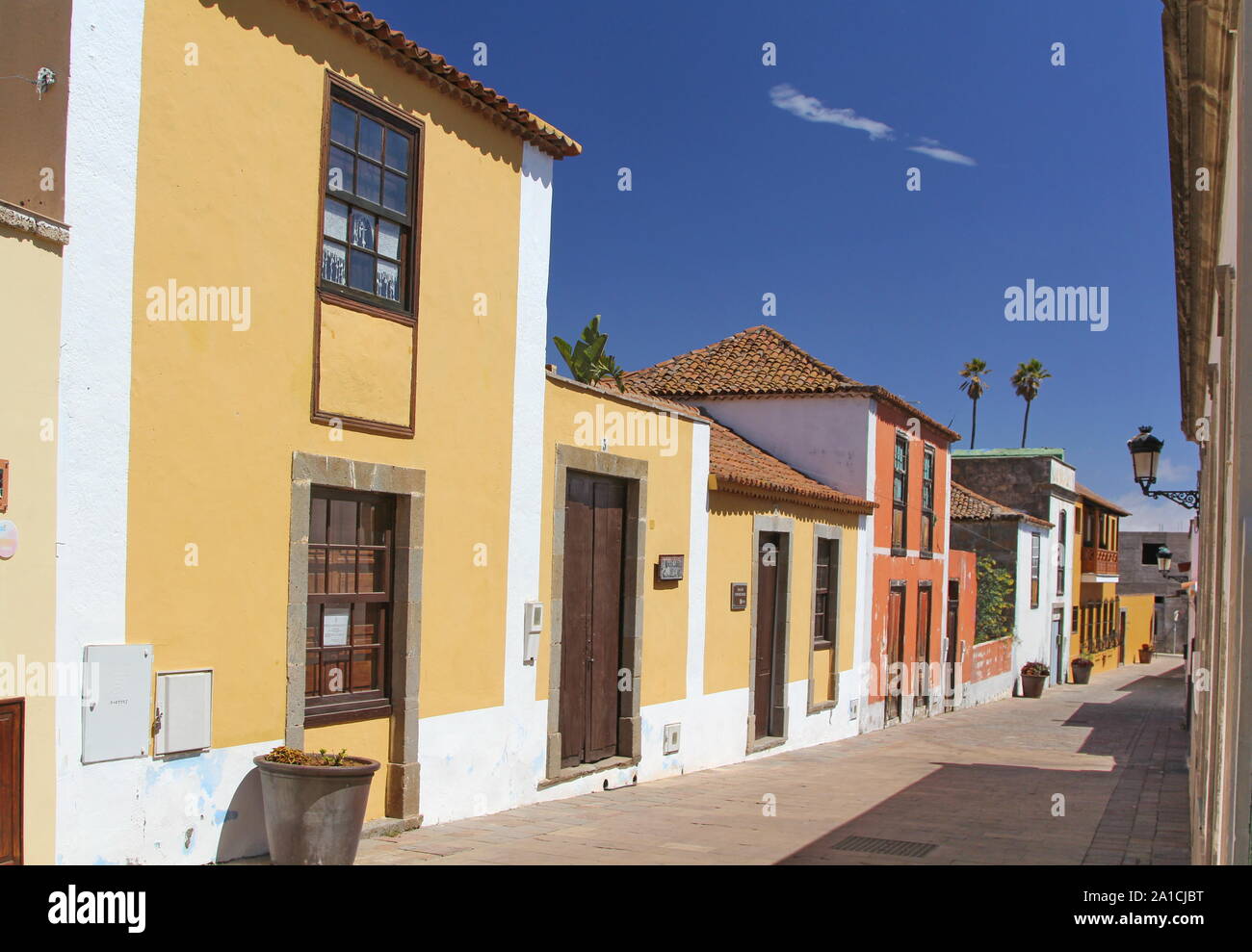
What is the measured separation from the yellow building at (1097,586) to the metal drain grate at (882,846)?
109 feet

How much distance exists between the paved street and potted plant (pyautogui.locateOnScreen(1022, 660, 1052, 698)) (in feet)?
41.2

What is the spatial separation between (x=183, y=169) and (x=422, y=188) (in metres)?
2.19

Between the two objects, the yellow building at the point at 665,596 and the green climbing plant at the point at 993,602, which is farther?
the green climbing plant at the point at 993,602

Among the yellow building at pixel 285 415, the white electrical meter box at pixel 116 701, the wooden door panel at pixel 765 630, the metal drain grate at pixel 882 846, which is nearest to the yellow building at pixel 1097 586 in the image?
the wooden door panel at pixel 765 630

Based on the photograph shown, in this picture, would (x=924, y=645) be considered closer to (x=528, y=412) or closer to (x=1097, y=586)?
(x=528, y=412)

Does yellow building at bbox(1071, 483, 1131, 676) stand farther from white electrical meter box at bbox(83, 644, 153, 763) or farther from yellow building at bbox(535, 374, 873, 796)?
white electrical meter box at bbox(83, 644, 153, 763)

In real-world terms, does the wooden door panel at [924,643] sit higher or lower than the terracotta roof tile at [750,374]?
lower

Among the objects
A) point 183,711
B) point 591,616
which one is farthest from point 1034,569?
point 183,711

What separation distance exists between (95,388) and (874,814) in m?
7.86

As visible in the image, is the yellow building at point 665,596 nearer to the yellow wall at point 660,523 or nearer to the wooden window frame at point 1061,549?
the yellow wall at point 660,523

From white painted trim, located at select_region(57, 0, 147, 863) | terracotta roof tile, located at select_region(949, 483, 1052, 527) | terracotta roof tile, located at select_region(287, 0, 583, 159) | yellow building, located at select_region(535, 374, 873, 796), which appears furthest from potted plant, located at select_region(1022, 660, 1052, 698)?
white painted trim, located at select_region(57, 0, 147, 863)

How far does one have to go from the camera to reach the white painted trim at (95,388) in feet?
19.5

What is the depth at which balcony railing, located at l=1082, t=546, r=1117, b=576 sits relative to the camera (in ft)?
140
